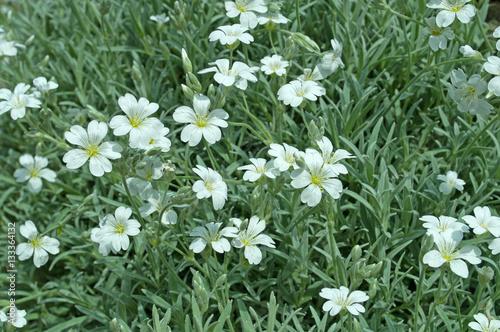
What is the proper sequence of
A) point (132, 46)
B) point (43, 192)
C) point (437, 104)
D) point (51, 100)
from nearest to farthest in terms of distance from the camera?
point (51, 100) < point (437, 104) < point (43, 192) < point (132, 46)

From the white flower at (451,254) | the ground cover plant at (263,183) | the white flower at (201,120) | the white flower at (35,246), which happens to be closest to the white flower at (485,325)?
the ground cover plant at (263,183)

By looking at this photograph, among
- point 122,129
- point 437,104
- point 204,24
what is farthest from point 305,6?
point 122,129

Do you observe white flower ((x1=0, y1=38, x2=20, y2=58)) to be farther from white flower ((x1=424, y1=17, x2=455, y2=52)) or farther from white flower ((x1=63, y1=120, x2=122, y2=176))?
white flower ((x1=424, y1=17, x2=455, y2=52))

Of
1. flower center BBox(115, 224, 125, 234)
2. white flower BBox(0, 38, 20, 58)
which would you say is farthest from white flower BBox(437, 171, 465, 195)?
white flower BBox(0, 38, 20, 58)

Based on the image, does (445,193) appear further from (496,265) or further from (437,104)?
(437,104)

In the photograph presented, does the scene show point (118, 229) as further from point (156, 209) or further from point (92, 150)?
point (92, 150)

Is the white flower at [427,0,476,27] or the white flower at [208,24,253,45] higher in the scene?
the white flower at [427,0,476,27]
